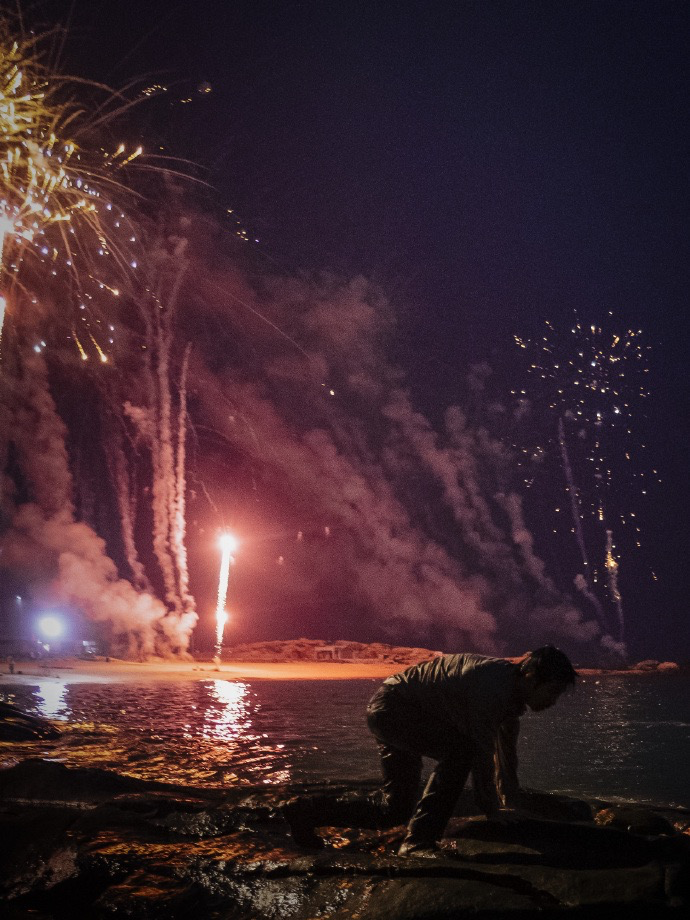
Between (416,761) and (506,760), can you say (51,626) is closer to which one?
(416,761)

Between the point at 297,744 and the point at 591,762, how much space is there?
5.57 meters

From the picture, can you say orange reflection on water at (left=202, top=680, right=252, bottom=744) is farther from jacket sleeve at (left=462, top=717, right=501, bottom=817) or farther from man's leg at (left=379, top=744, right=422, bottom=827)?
jacket sleeve at (left=462, top=717, right=501, bottom=817)

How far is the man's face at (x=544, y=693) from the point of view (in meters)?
3.96

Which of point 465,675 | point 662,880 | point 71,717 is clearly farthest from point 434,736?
point 71,717

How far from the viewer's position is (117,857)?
4273 mm

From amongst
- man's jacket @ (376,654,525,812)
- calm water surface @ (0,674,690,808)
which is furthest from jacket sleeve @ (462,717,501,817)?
calm water surface @ (0,674,690,808)

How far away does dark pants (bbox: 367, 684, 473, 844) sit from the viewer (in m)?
4.30

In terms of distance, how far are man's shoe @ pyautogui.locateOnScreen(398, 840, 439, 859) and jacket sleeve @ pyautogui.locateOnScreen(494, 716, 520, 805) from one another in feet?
2.13

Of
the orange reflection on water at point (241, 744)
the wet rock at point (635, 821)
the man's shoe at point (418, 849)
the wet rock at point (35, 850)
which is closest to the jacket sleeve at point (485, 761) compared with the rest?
the man's shoe at point (418, 849)

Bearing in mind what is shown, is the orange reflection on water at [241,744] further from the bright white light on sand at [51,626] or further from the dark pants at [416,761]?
the bright white light on sand at [51,626]

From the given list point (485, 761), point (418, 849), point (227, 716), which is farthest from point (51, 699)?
point (485, 761)

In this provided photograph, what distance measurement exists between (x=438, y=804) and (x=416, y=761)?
43 cm

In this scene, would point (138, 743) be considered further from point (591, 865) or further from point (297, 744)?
point (591, 865)

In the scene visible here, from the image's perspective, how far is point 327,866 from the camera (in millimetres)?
4113
